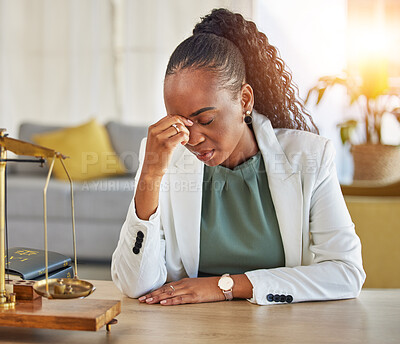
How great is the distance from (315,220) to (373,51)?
2455 millimetres

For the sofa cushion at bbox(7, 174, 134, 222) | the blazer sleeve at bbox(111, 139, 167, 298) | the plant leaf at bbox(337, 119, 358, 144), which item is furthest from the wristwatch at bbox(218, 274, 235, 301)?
the plant leaf at bbox(337, 119, 358, 144)

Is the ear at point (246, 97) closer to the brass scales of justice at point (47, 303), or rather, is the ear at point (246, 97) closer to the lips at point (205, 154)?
the lips at point (205, 154)

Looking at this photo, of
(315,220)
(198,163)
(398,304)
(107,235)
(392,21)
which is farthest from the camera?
(392,21)

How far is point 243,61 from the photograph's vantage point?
147cm

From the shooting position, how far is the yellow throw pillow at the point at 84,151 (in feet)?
12.6

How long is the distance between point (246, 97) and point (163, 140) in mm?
327

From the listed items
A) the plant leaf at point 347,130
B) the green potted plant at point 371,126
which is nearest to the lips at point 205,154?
the green potted plant at point 371,126

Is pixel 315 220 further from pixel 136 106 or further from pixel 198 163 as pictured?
pixel 136 106

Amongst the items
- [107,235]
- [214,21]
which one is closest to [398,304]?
[214,21]

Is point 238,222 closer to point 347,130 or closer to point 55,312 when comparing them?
point 55,312

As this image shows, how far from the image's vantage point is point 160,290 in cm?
117

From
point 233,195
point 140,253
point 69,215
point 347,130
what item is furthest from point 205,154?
point 347,130

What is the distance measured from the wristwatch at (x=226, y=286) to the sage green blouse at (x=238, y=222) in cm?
20

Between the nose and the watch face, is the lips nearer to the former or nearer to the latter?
the nose
